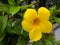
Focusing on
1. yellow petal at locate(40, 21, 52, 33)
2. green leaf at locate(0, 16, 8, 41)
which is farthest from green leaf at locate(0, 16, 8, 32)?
yellow petal at locate(40, 21, 52, 33)

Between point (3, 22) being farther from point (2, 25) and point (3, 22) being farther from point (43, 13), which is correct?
point (43, 13)

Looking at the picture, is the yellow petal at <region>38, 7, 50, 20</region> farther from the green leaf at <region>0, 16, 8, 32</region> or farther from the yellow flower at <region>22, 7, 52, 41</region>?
the green leaf at <region>0, 16, 8, 32</region>

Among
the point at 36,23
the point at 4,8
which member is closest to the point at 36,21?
the point at 36,23

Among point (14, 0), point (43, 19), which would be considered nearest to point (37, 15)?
point (43, 19)

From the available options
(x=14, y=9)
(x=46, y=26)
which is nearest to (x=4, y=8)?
(x=14, y=9)

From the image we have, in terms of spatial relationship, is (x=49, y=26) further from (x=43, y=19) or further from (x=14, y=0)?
(x=14, y=0)

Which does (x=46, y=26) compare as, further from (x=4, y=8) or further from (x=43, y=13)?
(x=4, y=8)

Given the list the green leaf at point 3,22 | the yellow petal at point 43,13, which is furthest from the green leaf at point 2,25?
the yellow petal at point 43,13

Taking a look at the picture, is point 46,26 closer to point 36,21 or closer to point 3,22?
point 36,21

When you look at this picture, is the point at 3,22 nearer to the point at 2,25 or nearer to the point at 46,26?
the point at 2,25
